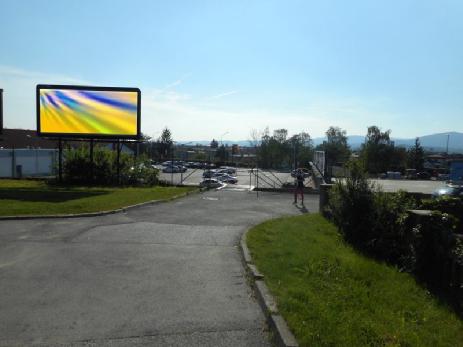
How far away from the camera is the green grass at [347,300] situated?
454 centimetres

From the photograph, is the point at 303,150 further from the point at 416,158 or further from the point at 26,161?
the point at 26,161

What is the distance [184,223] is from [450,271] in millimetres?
7518

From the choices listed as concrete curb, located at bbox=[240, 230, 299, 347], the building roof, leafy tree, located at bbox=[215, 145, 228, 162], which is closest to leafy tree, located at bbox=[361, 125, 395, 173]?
leafy tree, located at bbox=[215, 145, 228, 162]

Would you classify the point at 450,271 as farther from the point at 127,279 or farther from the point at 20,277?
the point at 20,277

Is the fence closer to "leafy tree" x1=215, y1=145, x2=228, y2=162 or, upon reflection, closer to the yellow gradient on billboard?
the yellow gradient on billboard

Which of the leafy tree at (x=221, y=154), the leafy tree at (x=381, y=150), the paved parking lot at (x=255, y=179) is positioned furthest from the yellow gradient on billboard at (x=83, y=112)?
the leafy tree at (x=221, y=154)

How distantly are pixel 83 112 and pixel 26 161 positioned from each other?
3284 centimetres

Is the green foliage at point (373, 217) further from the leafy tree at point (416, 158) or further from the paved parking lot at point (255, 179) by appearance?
the leafy tree at point (416, 158)

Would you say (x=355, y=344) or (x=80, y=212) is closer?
(x=355, y=344)

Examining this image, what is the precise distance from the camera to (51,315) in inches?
207

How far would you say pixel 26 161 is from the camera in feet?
180

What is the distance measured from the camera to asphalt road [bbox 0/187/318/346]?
4.79 metres

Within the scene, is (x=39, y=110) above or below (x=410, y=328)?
above

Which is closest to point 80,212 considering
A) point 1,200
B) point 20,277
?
point 1,200
